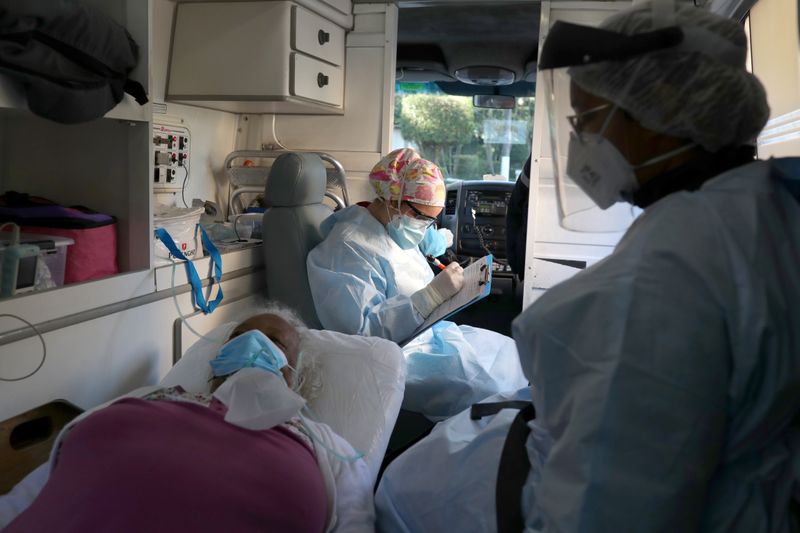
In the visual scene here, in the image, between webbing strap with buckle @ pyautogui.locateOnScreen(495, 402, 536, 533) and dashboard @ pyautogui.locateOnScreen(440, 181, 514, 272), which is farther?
dashboard @ pyautogui.locateOnScreen(440, 181, 514, 272)

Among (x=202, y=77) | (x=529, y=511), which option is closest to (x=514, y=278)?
(x=202, y=77)

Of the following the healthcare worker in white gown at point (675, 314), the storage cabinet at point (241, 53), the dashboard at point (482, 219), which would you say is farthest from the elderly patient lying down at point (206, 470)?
the dashboard at point (482, 219)

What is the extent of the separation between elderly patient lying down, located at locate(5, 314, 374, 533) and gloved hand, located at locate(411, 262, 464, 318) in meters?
0.98

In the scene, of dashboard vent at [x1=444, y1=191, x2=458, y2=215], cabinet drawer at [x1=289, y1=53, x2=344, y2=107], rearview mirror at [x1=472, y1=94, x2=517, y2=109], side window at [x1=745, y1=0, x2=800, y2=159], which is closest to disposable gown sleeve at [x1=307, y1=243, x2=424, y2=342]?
cabinet drawer at [x1=289, y1=53, x2=344, y2=107]

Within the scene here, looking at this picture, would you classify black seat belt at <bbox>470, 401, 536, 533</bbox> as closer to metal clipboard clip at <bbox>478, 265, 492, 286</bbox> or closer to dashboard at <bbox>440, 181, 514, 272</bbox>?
metal clipboard clip at <bbox>478, 265, 492, 286</bbox>

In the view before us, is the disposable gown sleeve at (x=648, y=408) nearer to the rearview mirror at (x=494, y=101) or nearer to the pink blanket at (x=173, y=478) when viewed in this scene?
the pink blanket at (x=173, y=478)

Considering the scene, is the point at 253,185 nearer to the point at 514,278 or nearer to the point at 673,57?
the point at 514,278

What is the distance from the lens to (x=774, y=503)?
92 cm

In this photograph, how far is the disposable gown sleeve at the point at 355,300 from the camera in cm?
252

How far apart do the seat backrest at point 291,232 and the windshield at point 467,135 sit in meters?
1.92

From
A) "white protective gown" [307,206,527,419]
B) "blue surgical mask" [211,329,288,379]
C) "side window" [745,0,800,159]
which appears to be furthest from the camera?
"white protective gown" [307,206,527,419]

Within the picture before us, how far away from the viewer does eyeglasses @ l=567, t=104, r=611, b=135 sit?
106 cm

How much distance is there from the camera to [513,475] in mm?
1185

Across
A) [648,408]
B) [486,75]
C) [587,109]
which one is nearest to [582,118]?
[587,109]
